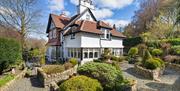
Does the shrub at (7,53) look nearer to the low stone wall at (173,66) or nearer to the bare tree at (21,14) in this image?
the bare tree at (21,14)

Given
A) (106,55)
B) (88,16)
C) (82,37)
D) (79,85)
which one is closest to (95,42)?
(106,55)

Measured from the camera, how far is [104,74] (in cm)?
977

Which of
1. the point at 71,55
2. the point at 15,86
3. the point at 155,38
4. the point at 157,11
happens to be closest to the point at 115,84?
the point at 15,86

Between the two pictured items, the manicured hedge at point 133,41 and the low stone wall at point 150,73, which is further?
the manicured hedge at point 133,41

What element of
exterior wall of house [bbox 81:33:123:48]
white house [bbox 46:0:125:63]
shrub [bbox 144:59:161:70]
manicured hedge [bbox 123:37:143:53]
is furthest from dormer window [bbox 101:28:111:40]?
manicured hedge [bbox 123:37:143:53]

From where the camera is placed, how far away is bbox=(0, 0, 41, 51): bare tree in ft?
85.9

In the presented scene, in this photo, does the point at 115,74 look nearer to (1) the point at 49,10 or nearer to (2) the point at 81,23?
(2) the point at 81,23

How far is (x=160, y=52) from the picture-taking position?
25.8 metres

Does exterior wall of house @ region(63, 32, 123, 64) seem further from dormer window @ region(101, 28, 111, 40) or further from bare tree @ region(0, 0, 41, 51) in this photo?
bare tree @ region(0, 0, 41, 51)

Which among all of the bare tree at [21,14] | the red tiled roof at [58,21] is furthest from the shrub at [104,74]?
the bare tree at [21,14]

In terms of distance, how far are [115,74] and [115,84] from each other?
0.70m

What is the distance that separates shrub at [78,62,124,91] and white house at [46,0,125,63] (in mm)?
11696

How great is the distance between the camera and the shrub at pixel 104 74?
31.5 ft

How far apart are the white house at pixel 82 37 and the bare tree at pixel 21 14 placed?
341cm
